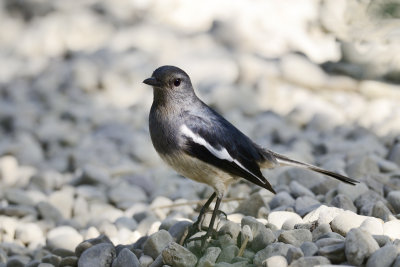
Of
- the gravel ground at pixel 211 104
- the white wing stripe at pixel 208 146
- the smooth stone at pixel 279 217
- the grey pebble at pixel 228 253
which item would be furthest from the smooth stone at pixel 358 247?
the white wing stripe at pixel 208 146

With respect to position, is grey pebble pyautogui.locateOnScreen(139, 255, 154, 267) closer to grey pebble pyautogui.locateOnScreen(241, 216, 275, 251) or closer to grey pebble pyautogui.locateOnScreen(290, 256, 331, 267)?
grey pebble pyautogui.locateOnScreen(241, 216, 275, 251)

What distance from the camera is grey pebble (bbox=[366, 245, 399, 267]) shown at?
3.17 metres

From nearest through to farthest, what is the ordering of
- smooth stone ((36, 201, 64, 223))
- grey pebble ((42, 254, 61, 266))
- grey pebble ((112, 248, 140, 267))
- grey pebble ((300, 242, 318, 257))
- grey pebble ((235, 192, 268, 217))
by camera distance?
grey pebble ((300, 242, 318, 257)) < grey pebble ((112, 248, 140, 267)) < grey pebble ((42, 254, 61, 266)) < grey pebble ((235, 192, 268, 217)) < smooth stone ((36, 201, 64, 223))

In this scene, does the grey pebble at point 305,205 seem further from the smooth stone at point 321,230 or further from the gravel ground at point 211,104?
the smooth stone at point 321,230

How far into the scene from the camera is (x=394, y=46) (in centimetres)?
655

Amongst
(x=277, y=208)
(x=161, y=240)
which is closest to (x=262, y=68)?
(x=277, y=208)

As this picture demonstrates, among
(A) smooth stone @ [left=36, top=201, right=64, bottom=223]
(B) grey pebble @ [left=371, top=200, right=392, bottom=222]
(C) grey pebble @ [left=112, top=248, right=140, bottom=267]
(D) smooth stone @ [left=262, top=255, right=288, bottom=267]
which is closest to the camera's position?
(D) smooth stone @ [left=262, top=255, right=288, bottom=267]

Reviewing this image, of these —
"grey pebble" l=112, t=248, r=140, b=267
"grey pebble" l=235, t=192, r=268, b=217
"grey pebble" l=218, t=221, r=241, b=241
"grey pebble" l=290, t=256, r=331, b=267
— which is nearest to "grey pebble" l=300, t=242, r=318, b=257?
"grey pebble" l=290, t=256, r=331, b=267

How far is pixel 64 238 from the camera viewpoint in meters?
4.75

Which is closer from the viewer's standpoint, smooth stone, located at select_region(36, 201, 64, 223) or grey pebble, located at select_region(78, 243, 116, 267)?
grey pebble, located at select_region(78, 243, 116, 267)

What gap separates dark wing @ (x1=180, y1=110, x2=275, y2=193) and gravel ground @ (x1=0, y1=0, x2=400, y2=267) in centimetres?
28

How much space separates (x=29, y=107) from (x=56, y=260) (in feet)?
10.3

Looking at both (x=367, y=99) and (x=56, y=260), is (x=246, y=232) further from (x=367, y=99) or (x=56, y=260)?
(x=367, y=99)

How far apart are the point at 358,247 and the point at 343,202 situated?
3.63 ft
